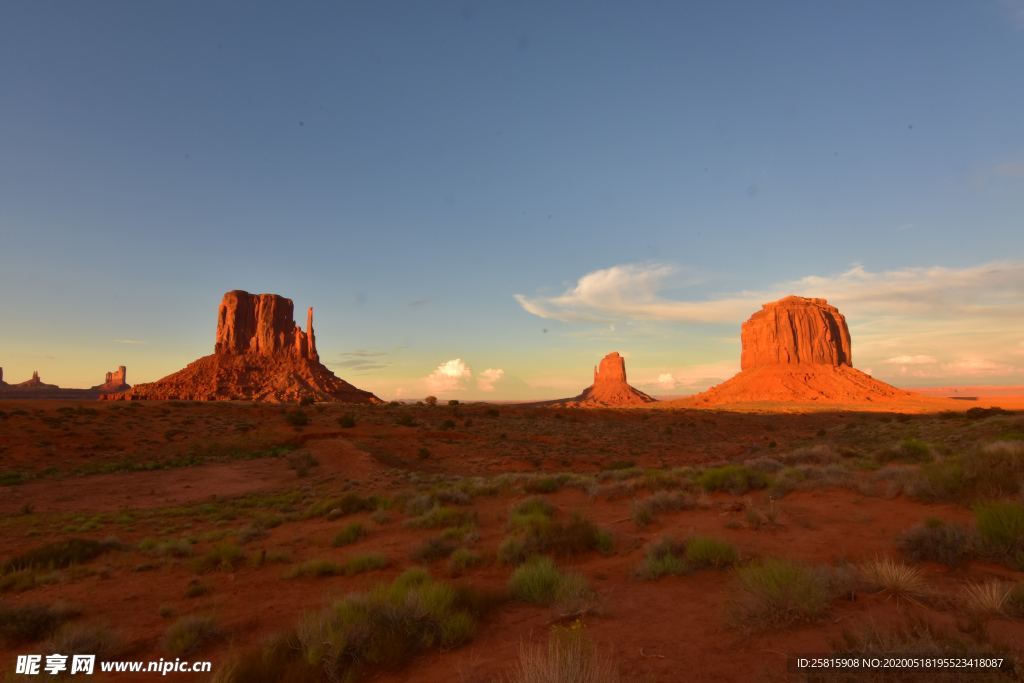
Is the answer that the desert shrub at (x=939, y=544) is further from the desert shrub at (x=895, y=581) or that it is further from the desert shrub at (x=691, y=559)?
the desert shrub at (x=691, y=559)

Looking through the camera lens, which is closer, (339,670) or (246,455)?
(339,670)

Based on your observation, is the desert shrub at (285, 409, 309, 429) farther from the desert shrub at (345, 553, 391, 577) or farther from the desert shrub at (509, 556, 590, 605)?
the desert shrub at (509, 556, 590, 605)

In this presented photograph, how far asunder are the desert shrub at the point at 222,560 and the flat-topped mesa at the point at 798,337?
136m

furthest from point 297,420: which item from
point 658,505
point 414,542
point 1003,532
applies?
point 1003,532

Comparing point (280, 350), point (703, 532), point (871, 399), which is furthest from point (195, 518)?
point (871, 399)

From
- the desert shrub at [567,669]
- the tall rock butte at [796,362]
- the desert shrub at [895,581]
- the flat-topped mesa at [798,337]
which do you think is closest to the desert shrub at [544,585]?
the desert shrub at [567,669]

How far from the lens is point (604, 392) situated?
154875 millimetres

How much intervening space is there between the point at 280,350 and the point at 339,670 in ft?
408

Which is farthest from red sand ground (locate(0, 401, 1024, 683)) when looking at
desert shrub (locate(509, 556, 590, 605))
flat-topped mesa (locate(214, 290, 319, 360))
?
flat-topped mesa (locate(214, 290, 319, 360))

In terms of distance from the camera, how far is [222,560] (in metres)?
9.75

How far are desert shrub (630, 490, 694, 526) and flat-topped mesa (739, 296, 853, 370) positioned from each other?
130 m

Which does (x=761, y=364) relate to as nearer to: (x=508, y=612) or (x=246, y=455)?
(x=246, y=455)

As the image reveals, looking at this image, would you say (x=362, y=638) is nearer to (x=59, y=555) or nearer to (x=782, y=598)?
(x=782, y=598)

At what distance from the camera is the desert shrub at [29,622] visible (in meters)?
→ 6.41
